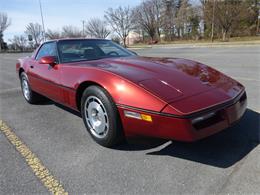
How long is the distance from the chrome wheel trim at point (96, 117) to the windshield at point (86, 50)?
3.13 feet

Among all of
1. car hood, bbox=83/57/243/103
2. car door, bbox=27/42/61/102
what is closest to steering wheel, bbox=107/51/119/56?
car hood, bbox=83/57/243/103

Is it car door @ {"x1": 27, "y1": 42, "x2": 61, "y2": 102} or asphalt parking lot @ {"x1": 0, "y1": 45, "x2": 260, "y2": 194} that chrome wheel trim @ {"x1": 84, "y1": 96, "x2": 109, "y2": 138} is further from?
car door @ {"x1": 27, "y1": 42, "x2": 61, "y2": 102}

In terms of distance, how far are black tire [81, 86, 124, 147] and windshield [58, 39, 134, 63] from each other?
92cm

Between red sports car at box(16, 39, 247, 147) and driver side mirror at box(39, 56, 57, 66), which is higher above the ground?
driver side mirror at box(39, 56, 57, 66)

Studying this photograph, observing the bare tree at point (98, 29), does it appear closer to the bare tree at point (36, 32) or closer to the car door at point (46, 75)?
the bare tree at point (36, 32)

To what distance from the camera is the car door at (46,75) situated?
11.1 feet

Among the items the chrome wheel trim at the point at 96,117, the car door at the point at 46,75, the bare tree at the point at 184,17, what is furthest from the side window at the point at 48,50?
the bare tree at the point at 184,17

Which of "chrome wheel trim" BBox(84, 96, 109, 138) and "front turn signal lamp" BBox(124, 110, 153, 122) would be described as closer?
"front turn signal lamp" BBox(124, 110, 153, 122)

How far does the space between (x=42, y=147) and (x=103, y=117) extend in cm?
88

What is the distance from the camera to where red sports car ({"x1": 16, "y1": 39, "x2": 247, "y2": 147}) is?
6.86ft

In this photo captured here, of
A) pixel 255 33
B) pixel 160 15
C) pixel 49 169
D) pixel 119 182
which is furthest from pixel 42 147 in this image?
pixel 160 15

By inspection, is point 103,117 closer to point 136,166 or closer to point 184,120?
point 136,166

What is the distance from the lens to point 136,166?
2.32m

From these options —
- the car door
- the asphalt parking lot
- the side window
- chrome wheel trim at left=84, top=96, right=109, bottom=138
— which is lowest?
the asphalt parking lot
